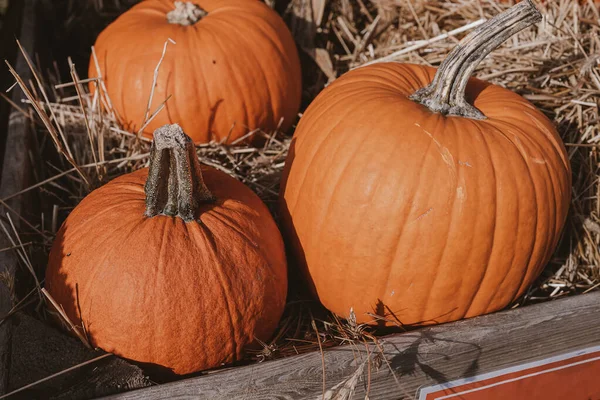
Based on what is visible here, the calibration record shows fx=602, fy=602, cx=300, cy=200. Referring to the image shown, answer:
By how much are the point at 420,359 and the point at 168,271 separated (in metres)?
0.84

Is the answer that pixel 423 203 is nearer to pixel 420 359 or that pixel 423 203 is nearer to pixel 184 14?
pixel 420 359

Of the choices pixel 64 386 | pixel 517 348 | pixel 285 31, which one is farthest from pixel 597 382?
pixel 285 31

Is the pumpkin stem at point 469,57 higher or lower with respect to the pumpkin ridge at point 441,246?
higher

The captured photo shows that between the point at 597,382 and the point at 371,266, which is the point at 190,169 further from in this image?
the point at 597,382

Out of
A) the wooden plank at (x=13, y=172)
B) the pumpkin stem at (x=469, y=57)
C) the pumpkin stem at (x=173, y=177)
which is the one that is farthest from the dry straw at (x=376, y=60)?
the pumpkin stem at (x=469, y=57)

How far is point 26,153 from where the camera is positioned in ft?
8.60

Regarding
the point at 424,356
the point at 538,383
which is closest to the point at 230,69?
the point at 424,356

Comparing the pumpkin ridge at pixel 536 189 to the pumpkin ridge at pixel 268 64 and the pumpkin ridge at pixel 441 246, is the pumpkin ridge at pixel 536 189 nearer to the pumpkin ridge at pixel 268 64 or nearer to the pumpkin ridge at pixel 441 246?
the pumpkin ridge at pixel 441 246

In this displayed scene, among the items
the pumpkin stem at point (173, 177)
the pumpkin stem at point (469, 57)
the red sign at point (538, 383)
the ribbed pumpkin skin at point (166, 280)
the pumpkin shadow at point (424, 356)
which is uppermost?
the pumpkin stem at point (469, 57)

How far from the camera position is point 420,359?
1927mm

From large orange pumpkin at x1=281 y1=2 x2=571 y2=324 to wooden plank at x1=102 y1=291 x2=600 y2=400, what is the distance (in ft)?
0.46

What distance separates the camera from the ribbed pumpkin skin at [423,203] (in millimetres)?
1932

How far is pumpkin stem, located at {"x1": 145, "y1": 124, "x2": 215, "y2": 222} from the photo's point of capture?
5.90ft

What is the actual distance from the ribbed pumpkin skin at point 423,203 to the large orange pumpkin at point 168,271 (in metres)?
0.26
